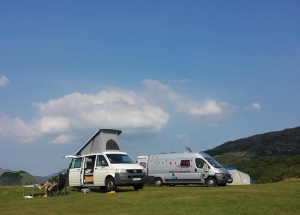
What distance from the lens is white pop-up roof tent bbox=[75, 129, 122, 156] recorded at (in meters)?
21.7

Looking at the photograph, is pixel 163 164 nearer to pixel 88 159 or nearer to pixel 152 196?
pixel 88 159

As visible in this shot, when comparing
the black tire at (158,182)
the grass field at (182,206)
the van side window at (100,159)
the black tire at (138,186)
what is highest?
the van side window at (100,159)

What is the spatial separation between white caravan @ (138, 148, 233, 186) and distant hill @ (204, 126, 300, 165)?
153 ft

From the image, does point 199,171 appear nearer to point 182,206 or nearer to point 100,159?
point 100,159

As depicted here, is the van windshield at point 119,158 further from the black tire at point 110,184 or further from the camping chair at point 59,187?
the camping chair at point 59,187

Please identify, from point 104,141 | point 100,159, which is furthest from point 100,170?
point 104,141

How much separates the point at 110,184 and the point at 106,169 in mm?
740

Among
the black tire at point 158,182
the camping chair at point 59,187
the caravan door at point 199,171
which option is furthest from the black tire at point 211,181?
the camping chair at point 59,187

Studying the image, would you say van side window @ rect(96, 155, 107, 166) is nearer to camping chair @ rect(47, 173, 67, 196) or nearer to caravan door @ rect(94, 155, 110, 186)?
caravan door @ rect(94, 155, 110, 186)

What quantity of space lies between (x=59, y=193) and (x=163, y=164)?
9.89 meters

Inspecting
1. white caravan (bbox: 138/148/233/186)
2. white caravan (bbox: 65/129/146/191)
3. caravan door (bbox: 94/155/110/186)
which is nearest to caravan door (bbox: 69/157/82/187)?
white caravan (bbox: 65/129/146/191)

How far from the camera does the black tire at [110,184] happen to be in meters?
17.8

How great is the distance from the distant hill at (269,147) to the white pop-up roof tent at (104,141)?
5249cm

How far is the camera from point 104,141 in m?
21.7
